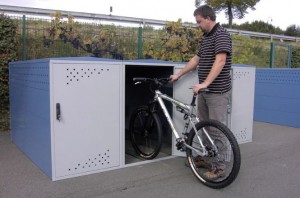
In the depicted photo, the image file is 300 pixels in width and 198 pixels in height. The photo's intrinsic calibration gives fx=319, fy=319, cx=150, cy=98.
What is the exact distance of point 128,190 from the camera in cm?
336

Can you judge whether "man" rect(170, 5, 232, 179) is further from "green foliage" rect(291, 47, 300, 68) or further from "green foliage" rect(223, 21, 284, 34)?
"green foliage" rect(223, 21, 284, 34)

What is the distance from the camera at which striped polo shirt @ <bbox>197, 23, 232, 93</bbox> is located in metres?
3.56

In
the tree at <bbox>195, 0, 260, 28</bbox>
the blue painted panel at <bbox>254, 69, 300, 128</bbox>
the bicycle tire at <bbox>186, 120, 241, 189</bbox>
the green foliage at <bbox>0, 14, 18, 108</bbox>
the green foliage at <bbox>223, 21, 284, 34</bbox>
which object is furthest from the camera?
the green foliage at <bbox>223, 21, 284, 34</bbox>

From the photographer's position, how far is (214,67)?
352 cm

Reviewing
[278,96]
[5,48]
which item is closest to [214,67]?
[278,96]

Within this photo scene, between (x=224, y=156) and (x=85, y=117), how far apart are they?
162 centimetres

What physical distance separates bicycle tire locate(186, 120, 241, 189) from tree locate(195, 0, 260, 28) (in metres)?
26.2

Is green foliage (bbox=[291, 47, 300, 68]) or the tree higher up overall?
the tree

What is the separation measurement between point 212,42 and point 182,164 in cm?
165

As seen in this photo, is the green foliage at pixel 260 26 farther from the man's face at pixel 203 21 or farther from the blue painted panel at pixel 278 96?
the man's face at pixel 203 21

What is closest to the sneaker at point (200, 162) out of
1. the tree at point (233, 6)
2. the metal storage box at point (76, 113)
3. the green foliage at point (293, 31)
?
the metal storage box at point (76, 113)

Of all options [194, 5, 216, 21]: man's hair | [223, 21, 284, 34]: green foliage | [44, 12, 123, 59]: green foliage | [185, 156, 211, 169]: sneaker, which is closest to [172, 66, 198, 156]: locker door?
[185, 156, 211, 169]: sneaker

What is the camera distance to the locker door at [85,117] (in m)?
3.49

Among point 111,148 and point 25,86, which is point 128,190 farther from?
point 25,86
